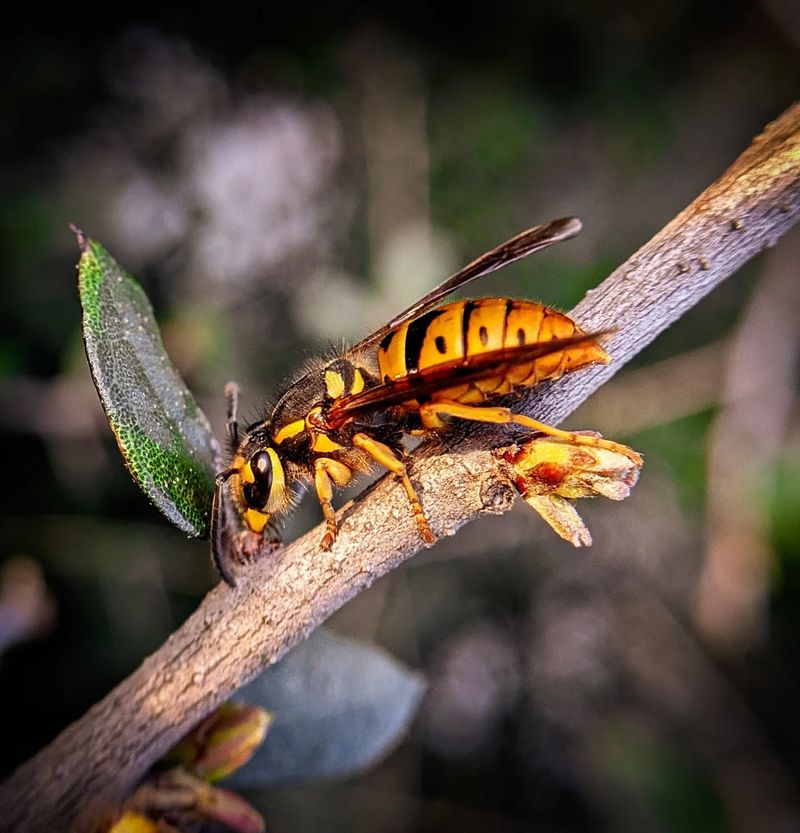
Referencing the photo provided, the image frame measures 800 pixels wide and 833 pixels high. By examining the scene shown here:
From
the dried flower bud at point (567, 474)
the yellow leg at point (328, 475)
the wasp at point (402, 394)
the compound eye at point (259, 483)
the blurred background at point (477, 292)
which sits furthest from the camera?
the blurred background at point (477, 292)

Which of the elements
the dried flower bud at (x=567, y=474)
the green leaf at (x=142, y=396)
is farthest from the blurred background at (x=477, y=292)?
the dried flower bud at (x=567, y=474)

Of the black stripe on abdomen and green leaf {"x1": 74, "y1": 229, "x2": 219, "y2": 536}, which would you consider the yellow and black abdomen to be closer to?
the black stripe on abdomen

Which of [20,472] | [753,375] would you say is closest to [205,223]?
[20,472]

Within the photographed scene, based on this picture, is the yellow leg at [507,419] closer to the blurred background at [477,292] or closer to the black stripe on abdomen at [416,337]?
the black stripe on abdomen at [416,337]

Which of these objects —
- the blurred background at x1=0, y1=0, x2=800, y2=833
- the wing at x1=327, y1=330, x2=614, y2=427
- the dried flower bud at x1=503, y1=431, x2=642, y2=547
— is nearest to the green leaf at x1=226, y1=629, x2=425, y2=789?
the wing at x1=327, y1=330, x2=614, y2=427

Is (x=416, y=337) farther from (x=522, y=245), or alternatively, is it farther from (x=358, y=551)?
(x=358, y=551)

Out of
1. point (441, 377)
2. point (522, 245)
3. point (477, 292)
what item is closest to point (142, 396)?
point (441, 377)
